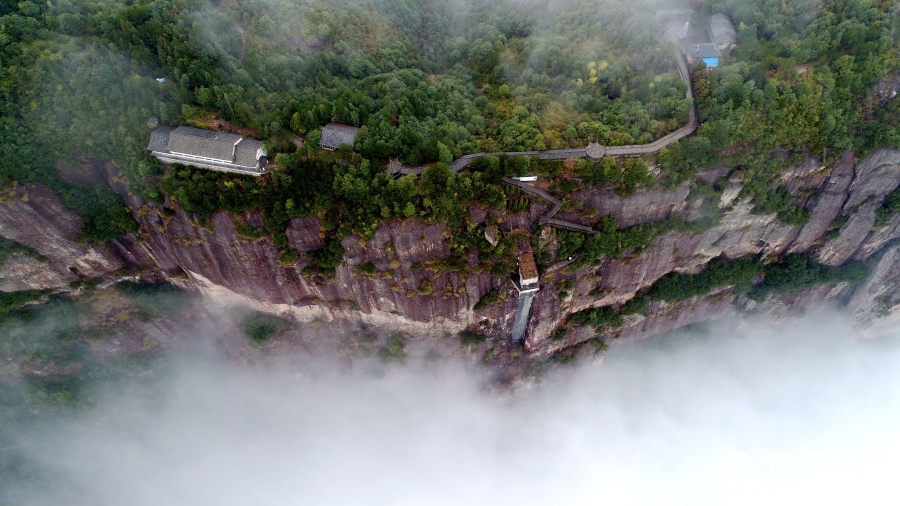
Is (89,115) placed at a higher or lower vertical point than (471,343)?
higher

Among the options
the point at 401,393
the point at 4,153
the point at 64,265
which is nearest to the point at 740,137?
the point at 401,393

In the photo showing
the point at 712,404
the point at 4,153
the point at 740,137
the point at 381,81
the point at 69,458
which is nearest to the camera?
the point at 4,153

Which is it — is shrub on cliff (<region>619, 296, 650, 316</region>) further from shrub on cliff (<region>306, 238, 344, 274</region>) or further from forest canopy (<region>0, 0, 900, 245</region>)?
shrub on cliff (<region>306, 238, 344, 274</region>)

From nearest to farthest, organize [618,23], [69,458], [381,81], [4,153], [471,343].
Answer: [4,153]
[381,81]
[618,23]
[471,343]
[69,458]

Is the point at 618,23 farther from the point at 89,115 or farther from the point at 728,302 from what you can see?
the point at 89,115

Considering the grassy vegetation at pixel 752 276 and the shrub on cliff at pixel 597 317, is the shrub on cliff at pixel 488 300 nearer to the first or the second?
the shrub on cliff at pixel 597 317

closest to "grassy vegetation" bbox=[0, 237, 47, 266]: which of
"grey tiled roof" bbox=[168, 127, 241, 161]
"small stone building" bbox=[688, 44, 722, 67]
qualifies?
"grey tiled roof" bbox=[168, 127, 241, 161]
